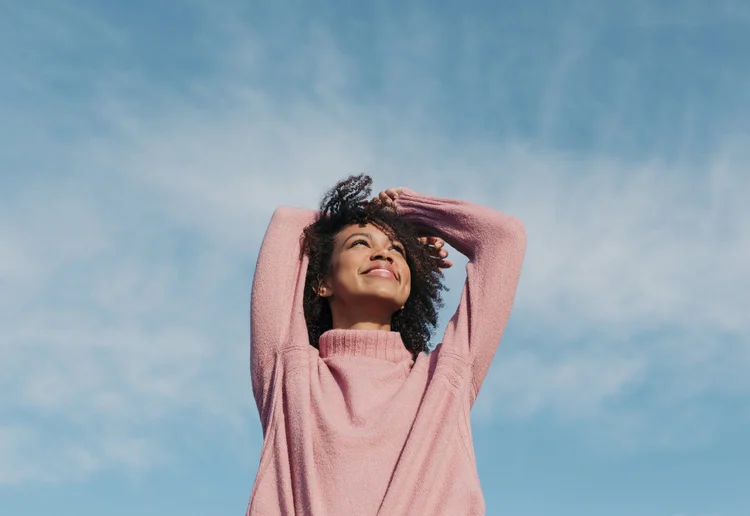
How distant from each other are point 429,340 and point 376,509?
1.77 meters

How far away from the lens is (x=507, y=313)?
18.3 feet

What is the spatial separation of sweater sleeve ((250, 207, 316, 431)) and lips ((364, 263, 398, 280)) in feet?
1.34

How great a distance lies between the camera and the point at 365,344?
554cm

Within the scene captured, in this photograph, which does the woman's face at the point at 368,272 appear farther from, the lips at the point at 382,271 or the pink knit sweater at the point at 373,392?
the pink knit sweater at the point at 373,392

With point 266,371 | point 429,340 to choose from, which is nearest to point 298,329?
point 266,371

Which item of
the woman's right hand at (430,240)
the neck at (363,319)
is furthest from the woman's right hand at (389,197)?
the neck at (363,319)

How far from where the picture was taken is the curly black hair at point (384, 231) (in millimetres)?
6023

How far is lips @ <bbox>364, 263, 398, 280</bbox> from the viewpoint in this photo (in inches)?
226

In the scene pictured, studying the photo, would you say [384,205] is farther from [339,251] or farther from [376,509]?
[376,509]

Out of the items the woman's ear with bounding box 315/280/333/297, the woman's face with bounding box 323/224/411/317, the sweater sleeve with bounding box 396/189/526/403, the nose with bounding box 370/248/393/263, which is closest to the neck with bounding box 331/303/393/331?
the woman's face with bounding box 323/224/411/317

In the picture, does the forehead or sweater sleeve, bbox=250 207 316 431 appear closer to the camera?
sweater sleeve, bbox=250 207 316 431

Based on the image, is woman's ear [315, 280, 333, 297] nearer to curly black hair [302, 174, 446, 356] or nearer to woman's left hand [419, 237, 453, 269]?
curly black hair [302, 174, 446, 356]

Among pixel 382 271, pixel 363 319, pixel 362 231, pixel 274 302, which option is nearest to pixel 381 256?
pixel 382 271

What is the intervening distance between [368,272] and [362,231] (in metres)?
0.33
